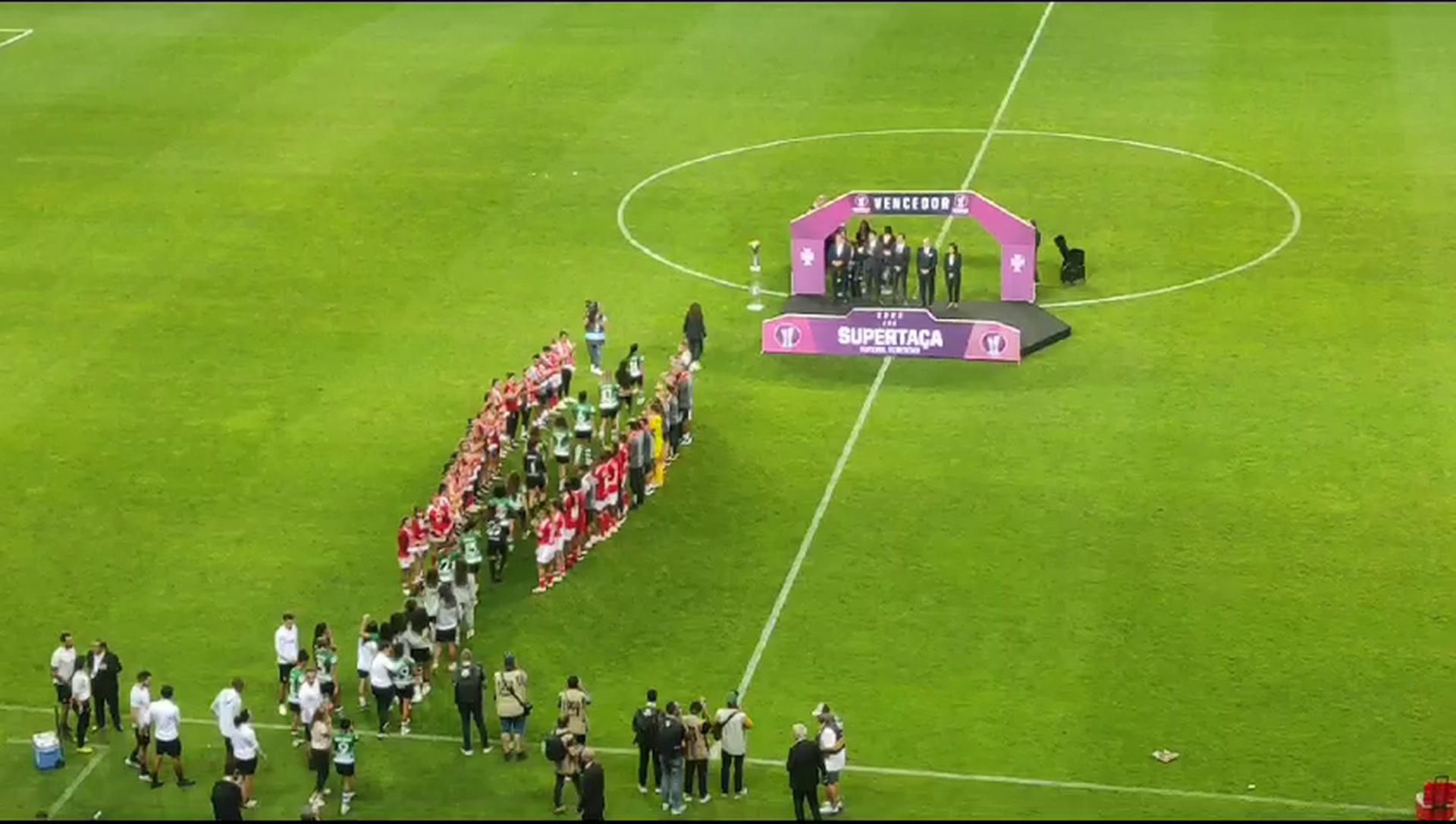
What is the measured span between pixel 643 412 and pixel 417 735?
805cm

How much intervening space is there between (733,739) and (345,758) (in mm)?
4512

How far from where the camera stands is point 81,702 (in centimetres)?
2844

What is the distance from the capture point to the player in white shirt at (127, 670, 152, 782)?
27797mm

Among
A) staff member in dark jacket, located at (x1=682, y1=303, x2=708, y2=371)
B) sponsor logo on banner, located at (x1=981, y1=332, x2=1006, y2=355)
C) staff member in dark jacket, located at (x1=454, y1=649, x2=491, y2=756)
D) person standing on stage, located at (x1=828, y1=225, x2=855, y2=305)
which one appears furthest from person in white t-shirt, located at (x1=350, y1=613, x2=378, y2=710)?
person standing on stage, located at (x1=828, y1=225, x2=855, y2=305)

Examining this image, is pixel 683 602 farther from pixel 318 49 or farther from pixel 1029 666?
pixel 318 49

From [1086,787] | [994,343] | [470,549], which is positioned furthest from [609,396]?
[1086,787]

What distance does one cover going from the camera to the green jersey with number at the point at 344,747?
27.0 m

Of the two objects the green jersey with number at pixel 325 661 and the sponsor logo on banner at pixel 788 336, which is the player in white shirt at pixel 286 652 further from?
the sponsor logo on banner at pixel 788 336

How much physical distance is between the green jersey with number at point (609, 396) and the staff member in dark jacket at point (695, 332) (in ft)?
6.56

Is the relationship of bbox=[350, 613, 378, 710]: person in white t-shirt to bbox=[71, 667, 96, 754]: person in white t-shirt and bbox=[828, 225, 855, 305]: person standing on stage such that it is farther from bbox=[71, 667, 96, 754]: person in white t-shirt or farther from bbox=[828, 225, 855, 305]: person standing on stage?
bbox=[828, 225, 855, 305]: person standing on stage

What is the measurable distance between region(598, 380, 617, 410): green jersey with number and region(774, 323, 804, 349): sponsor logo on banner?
4246 mm

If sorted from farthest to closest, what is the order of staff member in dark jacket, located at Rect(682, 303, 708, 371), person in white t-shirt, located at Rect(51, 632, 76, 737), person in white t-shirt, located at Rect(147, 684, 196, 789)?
staff member in dark jacket, located at Rect(682, 303, 708, 371)
person in white t-shirt, located at Rect(51, 632, 76, 737)
person in white t-shirt, located at Rect(147, 684, 196, 789)

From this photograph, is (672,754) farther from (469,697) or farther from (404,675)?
(404,675)

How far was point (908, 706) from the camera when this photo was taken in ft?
95.7
